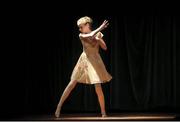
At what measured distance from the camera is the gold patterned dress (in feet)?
29.1

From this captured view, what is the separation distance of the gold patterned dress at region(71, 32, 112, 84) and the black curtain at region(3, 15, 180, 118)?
1.32 metres

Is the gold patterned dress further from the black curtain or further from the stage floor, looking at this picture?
the black curtain

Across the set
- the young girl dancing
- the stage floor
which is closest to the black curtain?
the stage floor

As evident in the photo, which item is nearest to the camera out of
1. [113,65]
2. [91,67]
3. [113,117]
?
[91,67]

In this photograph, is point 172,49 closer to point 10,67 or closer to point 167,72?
point 167,72

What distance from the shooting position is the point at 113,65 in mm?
10227

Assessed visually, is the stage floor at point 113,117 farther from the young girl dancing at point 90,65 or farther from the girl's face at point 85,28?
the girl's face at point 85,28

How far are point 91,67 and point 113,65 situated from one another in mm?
1385

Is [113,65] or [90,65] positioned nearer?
[90,65]

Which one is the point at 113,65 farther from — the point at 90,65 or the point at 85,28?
the point at 85,28

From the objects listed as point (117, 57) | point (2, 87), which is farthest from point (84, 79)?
point (2, 87)

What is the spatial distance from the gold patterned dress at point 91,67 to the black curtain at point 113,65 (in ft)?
4.34

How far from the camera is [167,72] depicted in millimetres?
10055

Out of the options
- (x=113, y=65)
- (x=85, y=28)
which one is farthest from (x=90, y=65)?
(x=113, y=65)
